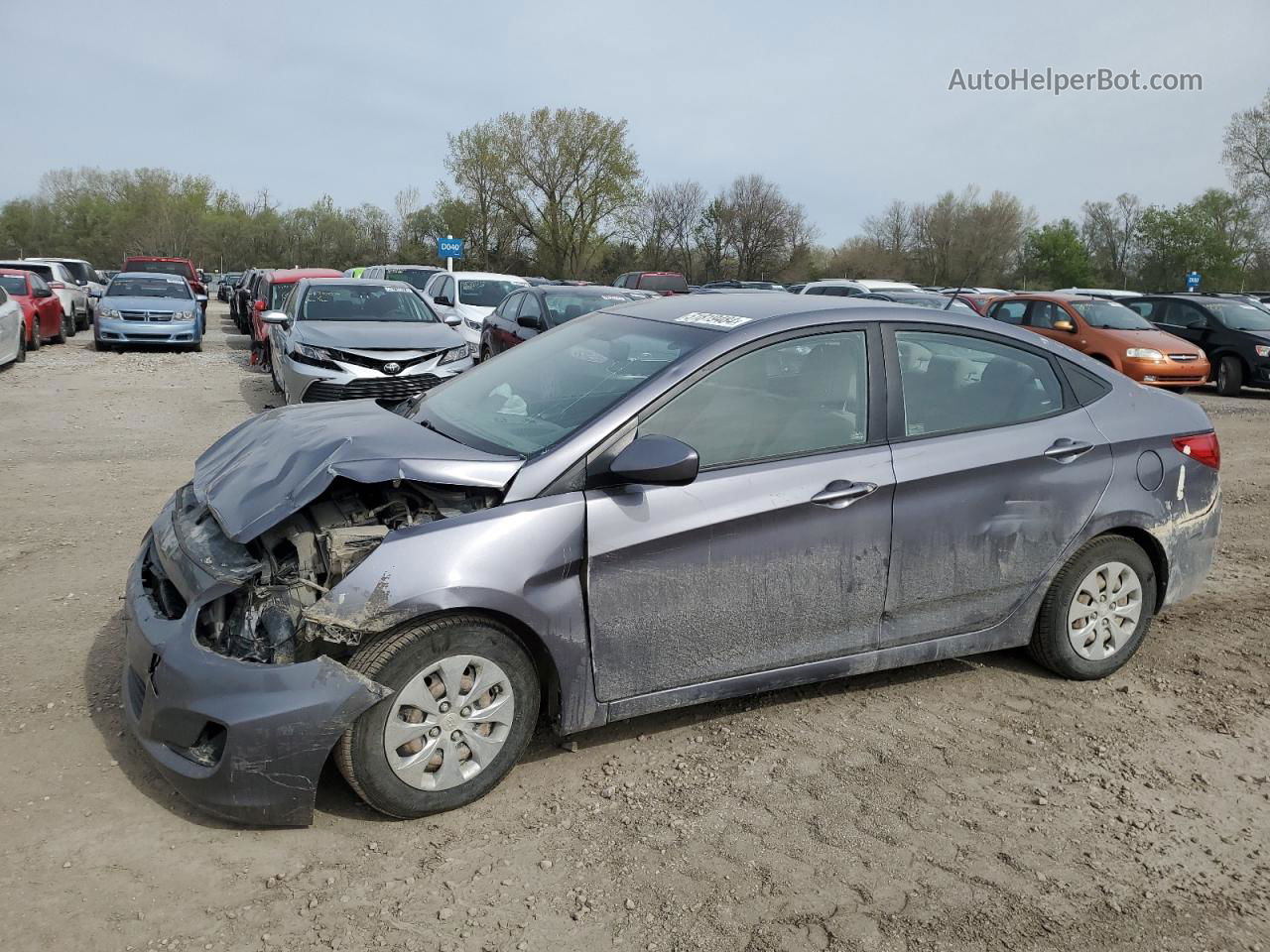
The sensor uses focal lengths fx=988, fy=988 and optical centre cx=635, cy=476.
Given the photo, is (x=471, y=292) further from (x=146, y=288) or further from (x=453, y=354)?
(x=453, y=354)

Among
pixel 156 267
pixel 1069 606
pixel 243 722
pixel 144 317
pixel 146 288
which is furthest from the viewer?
pixel 156 267

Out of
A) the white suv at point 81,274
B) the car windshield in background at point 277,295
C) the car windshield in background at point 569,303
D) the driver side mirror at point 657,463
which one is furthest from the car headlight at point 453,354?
the white suv at point 81,274

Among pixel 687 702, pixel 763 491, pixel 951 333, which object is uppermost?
pixel 951 333

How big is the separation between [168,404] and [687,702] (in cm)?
1088

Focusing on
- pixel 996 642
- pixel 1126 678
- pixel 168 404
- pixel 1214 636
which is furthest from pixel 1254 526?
pixel 168 404

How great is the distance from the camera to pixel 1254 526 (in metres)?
7.44

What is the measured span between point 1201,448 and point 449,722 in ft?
11.9

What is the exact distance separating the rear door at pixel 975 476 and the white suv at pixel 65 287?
2174 cm

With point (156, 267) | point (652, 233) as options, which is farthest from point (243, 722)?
point (652, 233)

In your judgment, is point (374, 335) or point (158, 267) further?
point (158, 267)

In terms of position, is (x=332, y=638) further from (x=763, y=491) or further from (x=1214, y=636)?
(x=1214, y=636)

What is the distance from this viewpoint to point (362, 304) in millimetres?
11875

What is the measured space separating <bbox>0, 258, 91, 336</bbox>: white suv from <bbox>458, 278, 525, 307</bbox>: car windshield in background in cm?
926

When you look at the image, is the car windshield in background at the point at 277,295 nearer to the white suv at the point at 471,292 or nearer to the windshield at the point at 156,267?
the white suv at the point at 471,292
